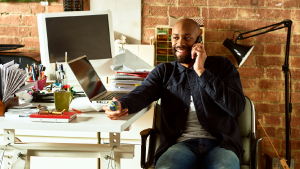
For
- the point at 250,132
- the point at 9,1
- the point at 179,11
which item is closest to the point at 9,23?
the point at 9,1

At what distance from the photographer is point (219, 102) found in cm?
151

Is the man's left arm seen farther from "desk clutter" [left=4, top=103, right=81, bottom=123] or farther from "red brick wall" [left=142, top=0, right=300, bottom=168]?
"red brick wall" [left=142, top=0, right=300, bottom=168]

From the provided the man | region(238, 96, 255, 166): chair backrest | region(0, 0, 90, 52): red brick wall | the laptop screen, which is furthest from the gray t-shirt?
region(0, 0, 90, 52): red brick wall

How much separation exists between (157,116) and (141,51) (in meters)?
→ 0.90

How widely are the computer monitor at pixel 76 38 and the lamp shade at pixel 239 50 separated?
92 cm

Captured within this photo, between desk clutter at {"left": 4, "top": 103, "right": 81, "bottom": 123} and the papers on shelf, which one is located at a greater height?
the papers on shelf

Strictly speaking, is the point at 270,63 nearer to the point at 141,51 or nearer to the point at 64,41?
the point at 141,51

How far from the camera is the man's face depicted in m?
1.70

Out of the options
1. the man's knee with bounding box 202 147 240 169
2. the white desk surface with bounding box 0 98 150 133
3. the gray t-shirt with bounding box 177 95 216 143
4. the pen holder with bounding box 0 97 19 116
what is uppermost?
the pen holder with bounding box 0 97 19 116

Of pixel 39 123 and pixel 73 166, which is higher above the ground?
pixel 39 123

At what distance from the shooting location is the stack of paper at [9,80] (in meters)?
1.37

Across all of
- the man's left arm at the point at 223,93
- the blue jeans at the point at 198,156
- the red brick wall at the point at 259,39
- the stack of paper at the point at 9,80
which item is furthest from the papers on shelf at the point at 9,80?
the red brick wall at the point at 259,39

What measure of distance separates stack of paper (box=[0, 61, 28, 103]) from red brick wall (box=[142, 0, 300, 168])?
1468mm

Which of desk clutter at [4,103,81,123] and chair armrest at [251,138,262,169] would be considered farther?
chair armrest at [251,138,262,169]
